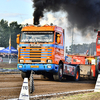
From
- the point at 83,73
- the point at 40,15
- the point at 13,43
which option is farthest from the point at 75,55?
the point at 13,43

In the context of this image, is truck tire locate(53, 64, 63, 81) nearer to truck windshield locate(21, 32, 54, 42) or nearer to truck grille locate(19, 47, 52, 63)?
truck grille locate(19, 47, 52, 63)

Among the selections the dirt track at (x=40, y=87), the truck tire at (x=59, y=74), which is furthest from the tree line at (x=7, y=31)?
the dirt track at (x=40, y=87)

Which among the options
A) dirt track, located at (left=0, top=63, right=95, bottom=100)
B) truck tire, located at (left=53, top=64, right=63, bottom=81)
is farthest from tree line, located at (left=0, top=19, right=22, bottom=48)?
dirt track, located at (left=0, top=63, right=95, bottom=100)

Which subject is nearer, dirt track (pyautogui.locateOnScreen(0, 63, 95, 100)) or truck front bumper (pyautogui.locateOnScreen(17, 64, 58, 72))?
dirt track (pyautogui.locateOnScreen(0, 63, 95, 100))

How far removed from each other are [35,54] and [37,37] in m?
1.02

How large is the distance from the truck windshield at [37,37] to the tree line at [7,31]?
10294cm

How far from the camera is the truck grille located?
1667 centimetres

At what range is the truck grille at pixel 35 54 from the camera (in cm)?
1667

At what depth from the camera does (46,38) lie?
16812 millimetres

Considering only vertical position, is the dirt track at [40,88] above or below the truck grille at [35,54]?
below

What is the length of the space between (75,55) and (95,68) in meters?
2.05

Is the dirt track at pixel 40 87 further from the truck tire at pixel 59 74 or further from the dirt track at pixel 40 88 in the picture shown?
the truck tire at pixel 59 74

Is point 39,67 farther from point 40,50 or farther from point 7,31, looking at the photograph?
point 7,31

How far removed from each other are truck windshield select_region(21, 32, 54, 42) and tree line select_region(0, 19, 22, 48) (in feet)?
338
